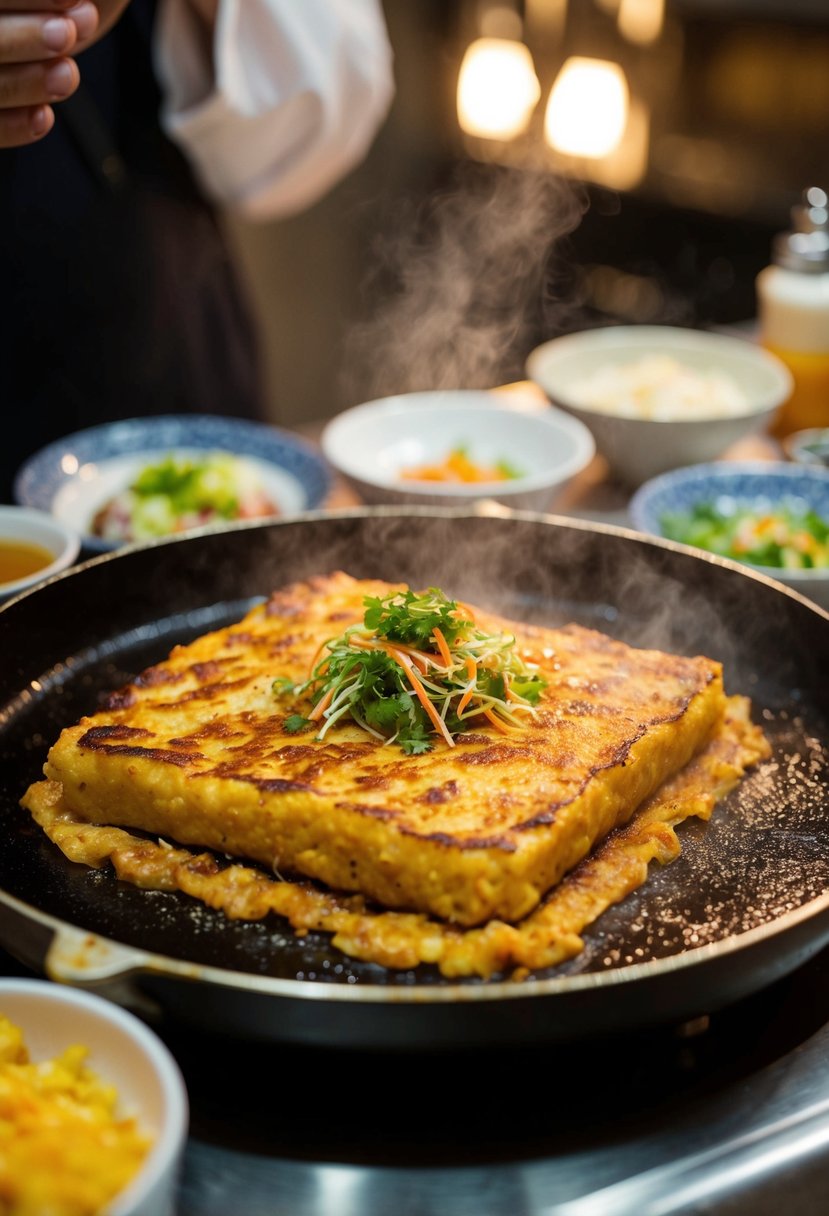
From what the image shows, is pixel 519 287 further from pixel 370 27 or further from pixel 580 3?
pixel 370 27

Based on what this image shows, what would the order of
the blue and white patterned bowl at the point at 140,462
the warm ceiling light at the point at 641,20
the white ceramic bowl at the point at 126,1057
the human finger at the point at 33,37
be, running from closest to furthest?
the white ceramic bowl at the point at 126,1057, the human finger at the point at 33,37, the blue and white patterned bowl at the point at 140,462, the warm ceiling light at the point at 641,20

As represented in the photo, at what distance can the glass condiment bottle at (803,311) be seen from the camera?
397 cm

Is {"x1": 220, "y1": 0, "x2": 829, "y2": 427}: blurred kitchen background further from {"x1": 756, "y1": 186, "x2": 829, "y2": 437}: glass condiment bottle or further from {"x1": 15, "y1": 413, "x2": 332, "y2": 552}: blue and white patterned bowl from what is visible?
{"x1": 15, "y1": 413, "x2": 332, "y2": 552}: blue and white patterned bowl

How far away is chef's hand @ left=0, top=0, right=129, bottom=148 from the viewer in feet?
7.66

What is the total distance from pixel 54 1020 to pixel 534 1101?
65 centimetres

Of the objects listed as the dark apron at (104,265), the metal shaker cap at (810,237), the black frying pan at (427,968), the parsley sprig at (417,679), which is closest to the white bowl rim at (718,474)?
the black frying pan at (427,968)

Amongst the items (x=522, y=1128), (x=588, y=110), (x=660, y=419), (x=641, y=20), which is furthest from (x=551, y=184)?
(x=522, y=1128)

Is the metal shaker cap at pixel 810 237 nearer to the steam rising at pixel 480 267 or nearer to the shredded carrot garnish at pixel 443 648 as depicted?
the shredded carrot garnish at pixel 443 648

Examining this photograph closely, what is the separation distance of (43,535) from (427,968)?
1.55m

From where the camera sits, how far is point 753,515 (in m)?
3.31

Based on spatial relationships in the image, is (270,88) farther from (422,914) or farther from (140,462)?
(422,914)

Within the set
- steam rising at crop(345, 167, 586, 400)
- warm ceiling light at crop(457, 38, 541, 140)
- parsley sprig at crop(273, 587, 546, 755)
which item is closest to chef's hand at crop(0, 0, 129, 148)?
parsley sprig at crop(273, 587, 546, 755)

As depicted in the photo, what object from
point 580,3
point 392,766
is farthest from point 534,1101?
point 580,3

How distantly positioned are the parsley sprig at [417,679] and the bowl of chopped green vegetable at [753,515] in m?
1.05
